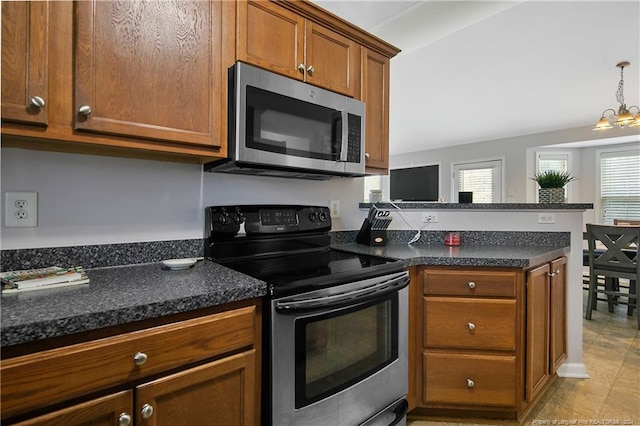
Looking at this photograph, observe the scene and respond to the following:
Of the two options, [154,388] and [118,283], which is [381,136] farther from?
[154,388]

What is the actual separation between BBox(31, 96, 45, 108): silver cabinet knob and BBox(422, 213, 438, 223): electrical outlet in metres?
2.05

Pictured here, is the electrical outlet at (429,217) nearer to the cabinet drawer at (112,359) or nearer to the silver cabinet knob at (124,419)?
the cabinet drawer at (112,359)

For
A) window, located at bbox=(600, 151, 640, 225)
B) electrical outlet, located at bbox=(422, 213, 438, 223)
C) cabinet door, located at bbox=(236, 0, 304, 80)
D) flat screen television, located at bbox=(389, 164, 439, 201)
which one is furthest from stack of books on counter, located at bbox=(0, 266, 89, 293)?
window, located at bbox=(600, 151, 640, 225)

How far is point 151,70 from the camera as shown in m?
1.18

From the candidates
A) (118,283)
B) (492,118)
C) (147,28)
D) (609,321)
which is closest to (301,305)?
(118,283)

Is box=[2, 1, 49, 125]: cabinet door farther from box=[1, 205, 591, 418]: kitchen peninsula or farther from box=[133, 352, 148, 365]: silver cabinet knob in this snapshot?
box=[133, 352, 148, 365]: silver cabinet knob

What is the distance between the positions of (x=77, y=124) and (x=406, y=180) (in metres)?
5.78

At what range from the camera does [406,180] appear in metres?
6.28

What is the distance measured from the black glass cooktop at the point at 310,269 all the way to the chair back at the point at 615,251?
112 inches

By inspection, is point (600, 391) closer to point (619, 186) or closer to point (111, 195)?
point (111, 195)

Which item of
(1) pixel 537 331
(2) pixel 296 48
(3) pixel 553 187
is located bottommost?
(1) pixel 537 331

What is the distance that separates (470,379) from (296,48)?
1.85m

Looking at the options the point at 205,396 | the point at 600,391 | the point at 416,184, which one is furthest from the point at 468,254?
the point at 416,184

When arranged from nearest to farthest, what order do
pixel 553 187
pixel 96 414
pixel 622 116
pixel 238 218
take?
pixel 96 414 → pixel 238 218 → pixel 553 187 → pixel 622 116
